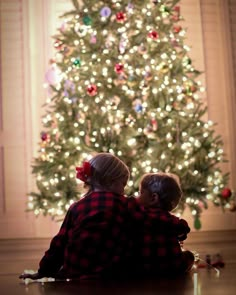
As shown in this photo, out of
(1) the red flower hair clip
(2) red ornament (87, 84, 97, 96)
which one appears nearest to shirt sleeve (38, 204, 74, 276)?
(1) the red flower hair clip

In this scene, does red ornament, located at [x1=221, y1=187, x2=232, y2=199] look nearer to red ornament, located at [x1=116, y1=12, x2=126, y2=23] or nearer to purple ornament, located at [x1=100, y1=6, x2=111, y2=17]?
red ornament, located at [x1=116, y1=12, x2=126, y2=23]

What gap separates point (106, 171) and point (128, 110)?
1.89 metres

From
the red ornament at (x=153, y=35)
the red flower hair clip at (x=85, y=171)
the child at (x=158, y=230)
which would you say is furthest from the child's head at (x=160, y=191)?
the red ornament at (x=153, y=35)

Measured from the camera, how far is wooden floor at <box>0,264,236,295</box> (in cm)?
203

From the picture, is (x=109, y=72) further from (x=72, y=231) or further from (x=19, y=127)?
(x=72, y=231)

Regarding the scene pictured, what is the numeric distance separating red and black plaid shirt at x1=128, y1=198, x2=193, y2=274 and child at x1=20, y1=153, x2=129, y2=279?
0.08m

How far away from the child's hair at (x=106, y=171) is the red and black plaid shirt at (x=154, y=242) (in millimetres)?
132

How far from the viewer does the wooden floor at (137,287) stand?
2025 mm

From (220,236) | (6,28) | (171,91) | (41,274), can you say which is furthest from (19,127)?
(41,274)

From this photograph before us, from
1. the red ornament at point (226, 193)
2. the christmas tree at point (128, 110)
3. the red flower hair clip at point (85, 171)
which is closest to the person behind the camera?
the red flower hair clip at point (85, 171)

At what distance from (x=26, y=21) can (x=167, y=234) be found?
3642 millimetres

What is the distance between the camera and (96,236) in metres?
2.41

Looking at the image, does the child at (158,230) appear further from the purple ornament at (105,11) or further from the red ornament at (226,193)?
the purple ornament at (105,11)

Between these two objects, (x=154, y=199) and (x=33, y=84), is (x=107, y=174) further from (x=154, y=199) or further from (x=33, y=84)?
(x=33, y=84)
